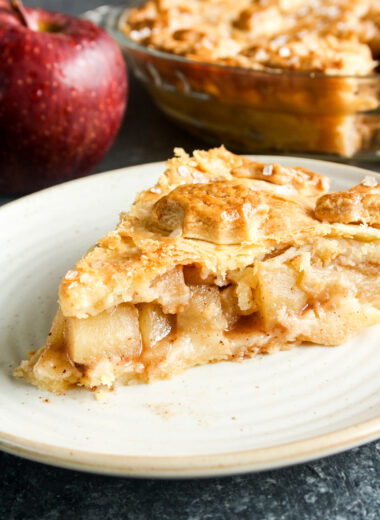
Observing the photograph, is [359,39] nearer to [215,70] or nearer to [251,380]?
[215,70]

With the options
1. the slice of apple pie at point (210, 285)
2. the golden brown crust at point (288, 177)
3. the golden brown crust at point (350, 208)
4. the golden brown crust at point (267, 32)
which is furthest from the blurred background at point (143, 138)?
the golden brown crust at point (350, 208)

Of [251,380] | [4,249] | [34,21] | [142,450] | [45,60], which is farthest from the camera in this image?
[34,21]

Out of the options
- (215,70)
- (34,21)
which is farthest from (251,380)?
(34,21)

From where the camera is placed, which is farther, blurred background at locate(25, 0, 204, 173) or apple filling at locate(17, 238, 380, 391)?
blurred background at locate(25, 0, 204, 173)

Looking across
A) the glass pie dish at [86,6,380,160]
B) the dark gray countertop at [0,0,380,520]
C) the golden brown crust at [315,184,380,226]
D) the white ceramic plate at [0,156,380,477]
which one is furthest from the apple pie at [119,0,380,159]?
the dark gray countertop at [0,0,380,520]

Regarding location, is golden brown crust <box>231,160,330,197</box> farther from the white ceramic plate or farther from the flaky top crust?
the white ceramic plate

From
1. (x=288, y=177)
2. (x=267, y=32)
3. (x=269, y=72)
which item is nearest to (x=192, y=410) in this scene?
(x=288, y=177)

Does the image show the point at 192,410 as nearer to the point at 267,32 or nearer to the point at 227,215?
the point at 227,215

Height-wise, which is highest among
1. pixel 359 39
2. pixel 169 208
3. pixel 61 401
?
pixel 169 208
